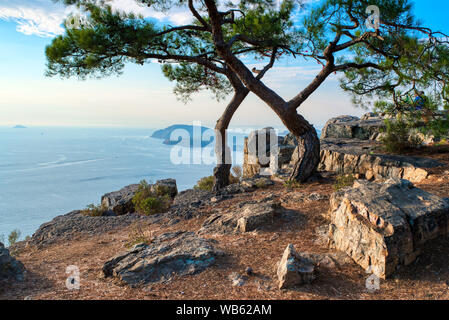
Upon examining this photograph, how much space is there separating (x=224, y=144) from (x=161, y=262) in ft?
24.0

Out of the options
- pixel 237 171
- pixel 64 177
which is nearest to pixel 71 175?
Result: pixel 64 177

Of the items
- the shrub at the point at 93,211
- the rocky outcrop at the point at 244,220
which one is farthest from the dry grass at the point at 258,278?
the shrub at the point at 93,211

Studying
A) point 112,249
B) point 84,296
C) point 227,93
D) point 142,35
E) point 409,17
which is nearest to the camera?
point 84,296

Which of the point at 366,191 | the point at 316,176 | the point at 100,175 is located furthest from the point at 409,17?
the point at 100,175

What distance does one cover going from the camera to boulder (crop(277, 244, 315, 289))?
11.8 ft

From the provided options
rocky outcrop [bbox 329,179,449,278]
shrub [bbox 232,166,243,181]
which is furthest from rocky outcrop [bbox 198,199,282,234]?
shrub [bbox 232,166,243,181]

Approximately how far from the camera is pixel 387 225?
3875 mm

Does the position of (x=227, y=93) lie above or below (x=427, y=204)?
above

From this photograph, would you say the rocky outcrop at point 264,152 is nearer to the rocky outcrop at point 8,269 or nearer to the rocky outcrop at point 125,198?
the rocky outcrop at point 125,198

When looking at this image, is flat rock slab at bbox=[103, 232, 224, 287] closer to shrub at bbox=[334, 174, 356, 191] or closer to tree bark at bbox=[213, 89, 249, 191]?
shrub at bbox=[334, 174, 356, 191]

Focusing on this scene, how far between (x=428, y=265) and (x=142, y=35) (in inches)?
307

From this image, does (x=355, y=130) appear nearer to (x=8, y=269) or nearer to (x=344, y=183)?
(x=344, y=183)
